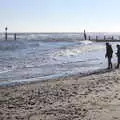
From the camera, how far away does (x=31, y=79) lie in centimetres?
1527

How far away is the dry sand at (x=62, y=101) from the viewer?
787cm

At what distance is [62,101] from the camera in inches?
377

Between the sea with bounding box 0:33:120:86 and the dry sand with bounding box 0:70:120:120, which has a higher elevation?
the dry sand with bounding box 0:70:120:120

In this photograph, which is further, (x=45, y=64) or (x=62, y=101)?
(x=45, y=64)

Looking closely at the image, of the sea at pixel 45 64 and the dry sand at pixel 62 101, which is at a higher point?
the dry sand at pixel 62 101

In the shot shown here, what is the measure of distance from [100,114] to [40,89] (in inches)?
184

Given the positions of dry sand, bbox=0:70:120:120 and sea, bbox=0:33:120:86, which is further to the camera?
sea, bbox=0:33:120:86

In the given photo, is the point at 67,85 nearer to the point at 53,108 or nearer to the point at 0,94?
the point at 0,94

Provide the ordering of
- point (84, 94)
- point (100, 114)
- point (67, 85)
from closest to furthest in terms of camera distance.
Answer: point (100, 114) < point (84, 94) < point (67, 85)

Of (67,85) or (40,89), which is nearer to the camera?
(40,89)

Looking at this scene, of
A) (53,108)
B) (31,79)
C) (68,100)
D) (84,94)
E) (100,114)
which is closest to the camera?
(100,114)

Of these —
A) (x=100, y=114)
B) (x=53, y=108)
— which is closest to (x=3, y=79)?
(x=53, y=108)

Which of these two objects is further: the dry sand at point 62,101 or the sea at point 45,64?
the sea at point 45,64

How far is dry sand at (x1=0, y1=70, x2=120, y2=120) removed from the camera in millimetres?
7871
